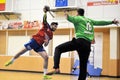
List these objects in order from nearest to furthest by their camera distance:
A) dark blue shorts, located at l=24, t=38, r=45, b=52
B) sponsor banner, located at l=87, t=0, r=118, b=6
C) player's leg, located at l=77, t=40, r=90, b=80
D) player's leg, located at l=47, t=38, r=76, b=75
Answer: player's leg, located at l=47, t=38, r=76, b=75 < player's leg, located at l=77, t=40, r=90, b=80 < dark blue shorts, located at l=24, t=38, r=45, b=52 < sponsor banner, located at l=87, t=0, r=118, b=6

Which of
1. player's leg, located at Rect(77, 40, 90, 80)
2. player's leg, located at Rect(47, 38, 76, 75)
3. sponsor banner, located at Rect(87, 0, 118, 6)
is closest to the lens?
player's leg, located at Rect(47, 38, 76, 75)

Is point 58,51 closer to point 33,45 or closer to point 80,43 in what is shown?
point 80,43

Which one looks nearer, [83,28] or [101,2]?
[83,28]

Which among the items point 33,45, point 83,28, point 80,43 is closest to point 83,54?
point 80,43

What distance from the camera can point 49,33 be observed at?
848 cm

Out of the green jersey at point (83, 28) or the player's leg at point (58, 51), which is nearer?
the player's leg at point (58, 51)

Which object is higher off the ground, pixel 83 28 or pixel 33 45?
pixel 83 28

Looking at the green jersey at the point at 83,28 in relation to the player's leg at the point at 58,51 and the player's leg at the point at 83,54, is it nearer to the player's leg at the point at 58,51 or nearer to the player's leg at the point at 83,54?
the player's leg at the point at 83,54

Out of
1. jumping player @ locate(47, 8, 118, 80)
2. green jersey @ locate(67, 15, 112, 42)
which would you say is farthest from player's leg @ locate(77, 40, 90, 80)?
green jersey @ locate(67, 15, 112, 42)

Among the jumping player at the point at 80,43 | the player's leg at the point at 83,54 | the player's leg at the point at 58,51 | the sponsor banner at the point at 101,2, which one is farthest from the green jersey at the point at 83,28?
the sponsor banner at the point at 101,2

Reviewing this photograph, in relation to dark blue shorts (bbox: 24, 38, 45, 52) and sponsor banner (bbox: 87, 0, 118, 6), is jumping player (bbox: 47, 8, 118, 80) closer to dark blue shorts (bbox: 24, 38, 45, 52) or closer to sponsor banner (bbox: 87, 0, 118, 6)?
dark blue shorts (bbox: 24, 38, 45, 52)

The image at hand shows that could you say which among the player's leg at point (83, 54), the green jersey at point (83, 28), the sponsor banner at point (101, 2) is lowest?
the player's leg at point (83, 54)

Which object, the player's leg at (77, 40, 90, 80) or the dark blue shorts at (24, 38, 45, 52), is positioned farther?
the dark blue shorts at (24, 38, 45, 52)

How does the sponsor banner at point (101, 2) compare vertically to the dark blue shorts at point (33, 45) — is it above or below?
above
